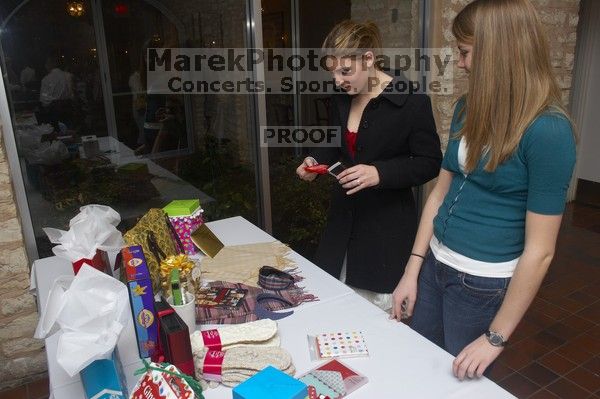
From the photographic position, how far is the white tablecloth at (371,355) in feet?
3.63

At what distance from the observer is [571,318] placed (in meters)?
A: 3.03

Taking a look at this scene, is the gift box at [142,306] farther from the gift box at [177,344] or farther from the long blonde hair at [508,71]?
the long blonde hair at [508,71]

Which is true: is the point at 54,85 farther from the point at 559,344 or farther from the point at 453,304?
the point at 559,344

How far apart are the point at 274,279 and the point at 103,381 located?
2.20 ft

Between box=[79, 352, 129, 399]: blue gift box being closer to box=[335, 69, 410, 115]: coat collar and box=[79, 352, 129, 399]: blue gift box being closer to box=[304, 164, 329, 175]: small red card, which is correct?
box=[304, 164, 329, 175]: small red card

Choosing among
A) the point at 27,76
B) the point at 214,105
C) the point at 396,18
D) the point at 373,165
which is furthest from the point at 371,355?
the point at 396,18

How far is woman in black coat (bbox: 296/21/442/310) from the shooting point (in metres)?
1.79

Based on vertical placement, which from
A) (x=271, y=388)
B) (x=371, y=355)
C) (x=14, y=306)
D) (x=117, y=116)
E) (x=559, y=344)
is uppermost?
(x=117, y=116)

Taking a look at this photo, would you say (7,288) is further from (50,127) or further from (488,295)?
(488,295)

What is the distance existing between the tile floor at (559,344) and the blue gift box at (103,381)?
70.2 inches

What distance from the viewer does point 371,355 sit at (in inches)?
48.7

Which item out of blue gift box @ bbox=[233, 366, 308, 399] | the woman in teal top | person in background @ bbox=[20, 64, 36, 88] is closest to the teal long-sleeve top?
the woman in teal top

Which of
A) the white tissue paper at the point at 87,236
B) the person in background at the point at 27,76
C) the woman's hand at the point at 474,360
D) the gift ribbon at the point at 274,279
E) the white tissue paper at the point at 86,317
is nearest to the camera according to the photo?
the white tissue paper at the point at 86,317

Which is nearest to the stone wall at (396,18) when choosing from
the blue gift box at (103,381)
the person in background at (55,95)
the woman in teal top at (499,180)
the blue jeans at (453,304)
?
the person in background at (55,95)
